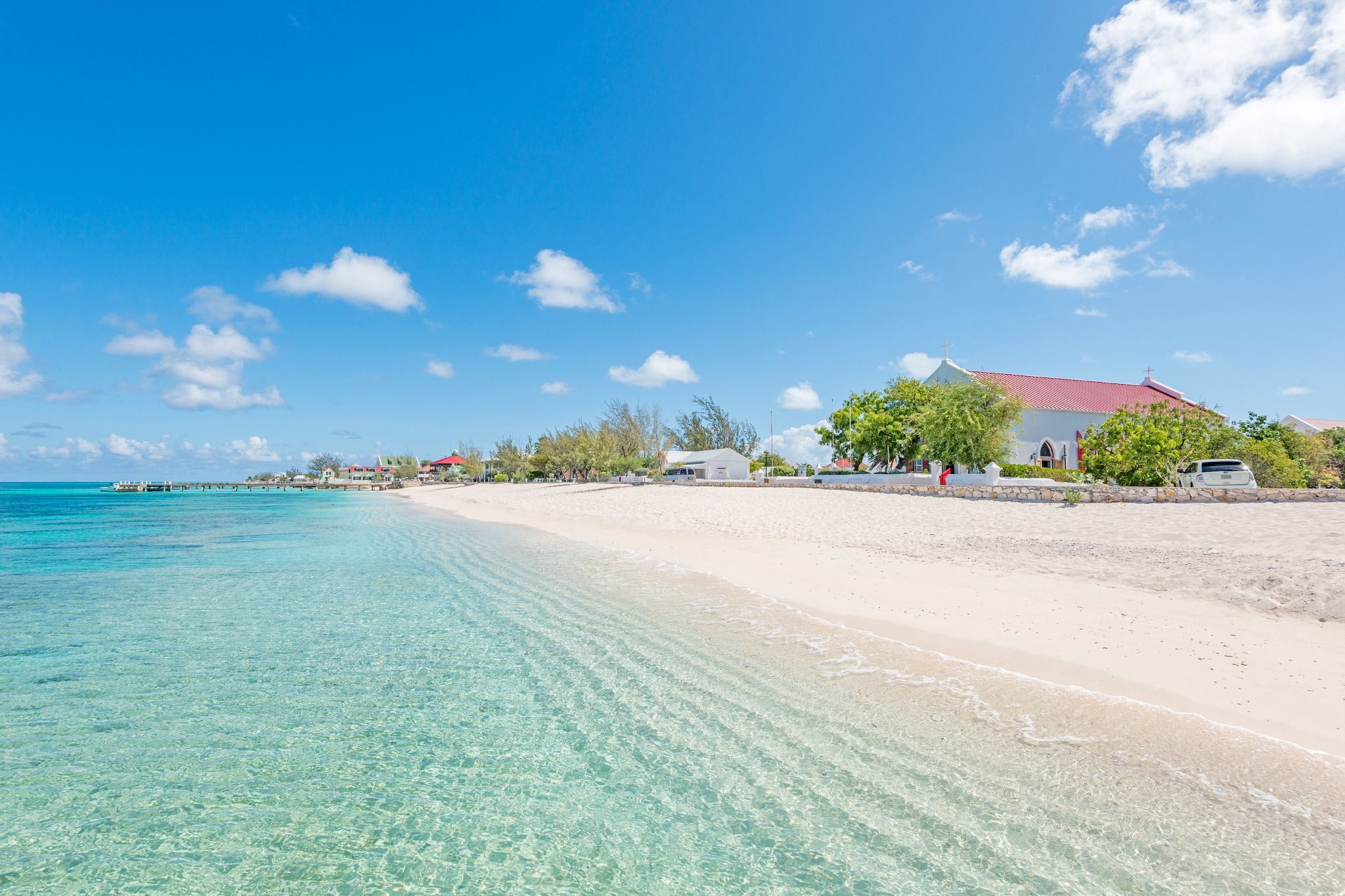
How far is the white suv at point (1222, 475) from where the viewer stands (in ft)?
69.9

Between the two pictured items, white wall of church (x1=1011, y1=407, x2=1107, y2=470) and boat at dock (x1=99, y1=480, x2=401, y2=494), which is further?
boat at dock (x1=99, y1=480, x2=401, y2=494)

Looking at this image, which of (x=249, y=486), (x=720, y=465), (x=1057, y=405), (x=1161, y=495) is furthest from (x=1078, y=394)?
(x=249, y=486)

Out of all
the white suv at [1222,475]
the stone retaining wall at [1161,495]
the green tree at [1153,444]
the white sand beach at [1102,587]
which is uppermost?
the green tree at [1153,444]

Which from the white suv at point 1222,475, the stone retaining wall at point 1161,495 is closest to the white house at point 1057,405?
the white suv at point 1222,475

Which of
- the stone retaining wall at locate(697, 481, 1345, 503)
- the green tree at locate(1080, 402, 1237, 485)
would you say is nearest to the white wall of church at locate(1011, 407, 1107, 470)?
the green tree at locate(1080, 402, 1237, 485)

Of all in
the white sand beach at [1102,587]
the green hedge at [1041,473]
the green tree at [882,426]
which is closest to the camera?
the white sand beach at [1102,587]

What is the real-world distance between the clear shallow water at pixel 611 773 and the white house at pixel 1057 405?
46.3 m

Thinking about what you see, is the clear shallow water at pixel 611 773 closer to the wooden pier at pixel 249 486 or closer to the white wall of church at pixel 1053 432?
the white wall of church at pixel 1053 432

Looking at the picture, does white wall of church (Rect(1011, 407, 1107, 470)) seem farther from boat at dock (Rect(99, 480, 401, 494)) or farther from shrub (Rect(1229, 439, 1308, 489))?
boat at dock (Rect(99, 480, 401, 494))

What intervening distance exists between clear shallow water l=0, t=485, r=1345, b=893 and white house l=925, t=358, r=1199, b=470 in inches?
1824

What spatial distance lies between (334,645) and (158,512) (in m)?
57.1

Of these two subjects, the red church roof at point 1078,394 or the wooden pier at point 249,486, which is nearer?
the red church roof at point 1078,394

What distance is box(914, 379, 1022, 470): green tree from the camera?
35281mm

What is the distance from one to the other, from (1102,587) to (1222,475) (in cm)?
1718
